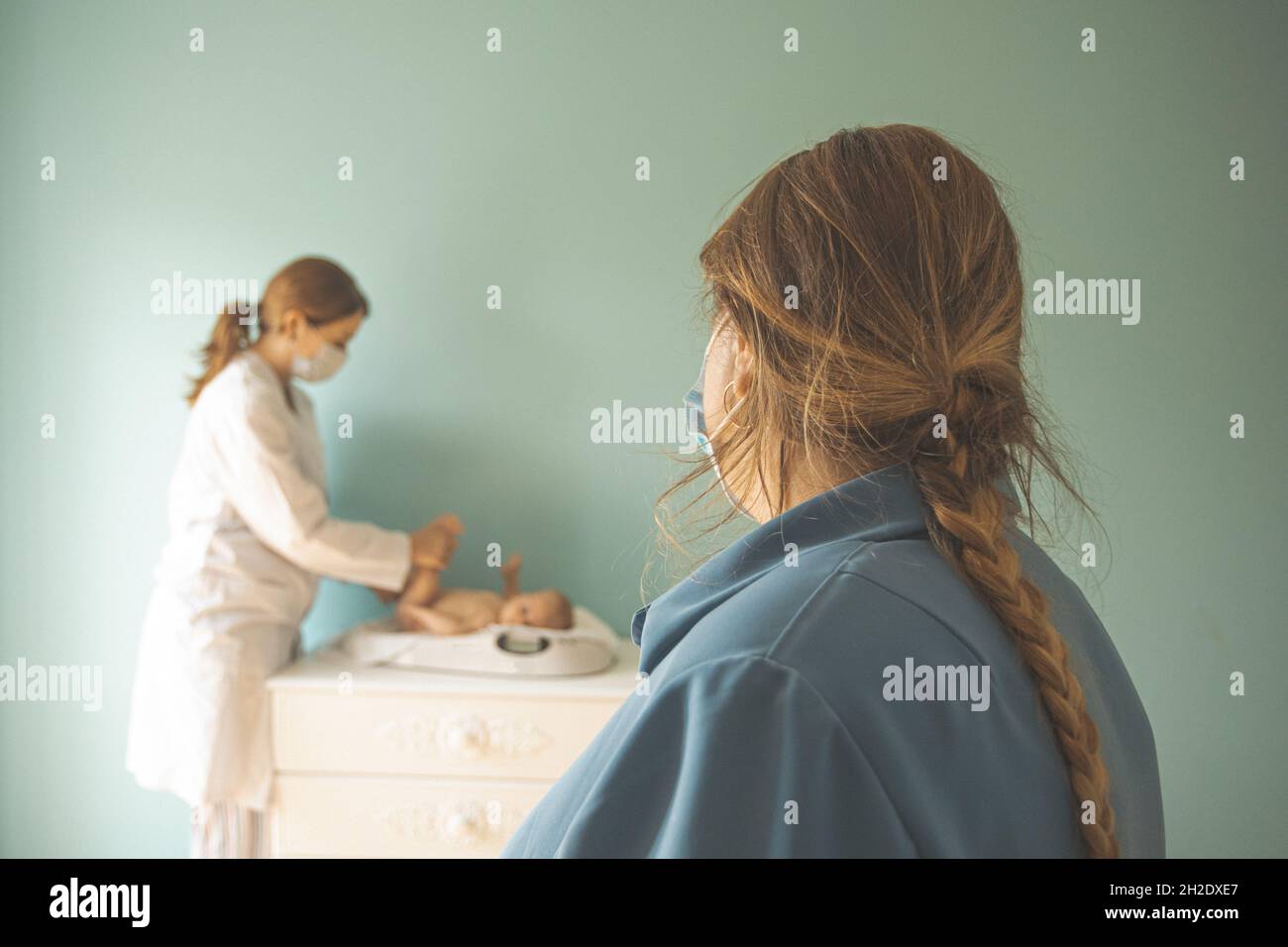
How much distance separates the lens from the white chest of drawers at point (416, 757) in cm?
182

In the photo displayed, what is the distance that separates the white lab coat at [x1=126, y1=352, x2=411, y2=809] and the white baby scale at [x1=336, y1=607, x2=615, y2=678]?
161mm

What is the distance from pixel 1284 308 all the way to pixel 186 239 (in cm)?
224

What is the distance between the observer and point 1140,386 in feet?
6.82

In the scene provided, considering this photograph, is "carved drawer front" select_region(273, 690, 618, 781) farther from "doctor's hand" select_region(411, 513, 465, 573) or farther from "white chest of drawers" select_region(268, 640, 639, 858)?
"doctor's hand" select_region(411, 513, 465, 573)

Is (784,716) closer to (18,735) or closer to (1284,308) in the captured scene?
(1284,308)

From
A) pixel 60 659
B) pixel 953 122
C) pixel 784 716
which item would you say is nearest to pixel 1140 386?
pixel 953 122

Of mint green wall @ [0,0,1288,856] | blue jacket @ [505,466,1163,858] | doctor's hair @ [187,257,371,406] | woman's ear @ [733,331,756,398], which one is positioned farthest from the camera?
mint green wall @ [0,0,1288,856]

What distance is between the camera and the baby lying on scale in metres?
1.98

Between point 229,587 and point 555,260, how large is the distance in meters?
0.91

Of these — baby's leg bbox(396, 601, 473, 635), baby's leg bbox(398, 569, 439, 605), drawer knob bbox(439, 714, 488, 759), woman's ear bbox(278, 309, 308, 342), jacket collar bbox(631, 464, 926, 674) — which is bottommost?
drawer knob bbox(439, 714, 488, 759)

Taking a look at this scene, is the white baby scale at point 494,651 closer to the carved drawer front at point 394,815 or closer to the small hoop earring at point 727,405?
the carved drawer front at point 394,815

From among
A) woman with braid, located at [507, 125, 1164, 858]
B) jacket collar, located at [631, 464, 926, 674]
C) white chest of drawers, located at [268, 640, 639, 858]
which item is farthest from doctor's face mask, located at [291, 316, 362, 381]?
jacket collar, located at [631, 464, 926, 674]

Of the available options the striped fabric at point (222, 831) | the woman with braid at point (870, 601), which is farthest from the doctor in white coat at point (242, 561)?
the woman with braid at point (870, 601)

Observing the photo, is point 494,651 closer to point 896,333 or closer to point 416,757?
point 416,757
